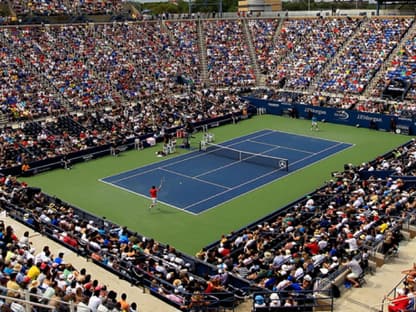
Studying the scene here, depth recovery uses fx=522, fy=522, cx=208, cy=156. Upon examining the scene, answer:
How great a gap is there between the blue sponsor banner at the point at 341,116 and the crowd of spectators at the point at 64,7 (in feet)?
71.0

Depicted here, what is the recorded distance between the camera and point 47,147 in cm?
3628

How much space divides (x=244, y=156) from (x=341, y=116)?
42.4 ft

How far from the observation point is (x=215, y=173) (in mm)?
32875

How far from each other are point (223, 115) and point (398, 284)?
30.9 m

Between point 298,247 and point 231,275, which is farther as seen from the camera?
point 298,247

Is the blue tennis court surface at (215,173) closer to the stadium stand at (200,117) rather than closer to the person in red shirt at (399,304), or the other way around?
the stadium stand at (200,117)

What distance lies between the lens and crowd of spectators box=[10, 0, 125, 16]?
54362 mm

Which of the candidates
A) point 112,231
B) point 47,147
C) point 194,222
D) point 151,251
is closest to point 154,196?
point 194,222

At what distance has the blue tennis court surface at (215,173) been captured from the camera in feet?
95.9

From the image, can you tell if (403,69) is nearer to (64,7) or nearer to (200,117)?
(200,117)

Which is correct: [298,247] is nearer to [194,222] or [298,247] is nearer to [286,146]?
[194,222]

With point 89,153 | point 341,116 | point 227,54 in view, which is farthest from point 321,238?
point 227,54

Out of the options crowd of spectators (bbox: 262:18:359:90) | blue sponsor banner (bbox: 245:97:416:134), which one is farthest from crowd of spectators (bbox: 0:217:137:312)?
crowd of spectators (bbox: 262:18:359:90)

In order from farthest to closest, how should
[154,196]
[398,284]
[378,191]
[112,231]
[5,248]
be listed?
[154,196]
[378,191]
[112,231]
[5,248]
[398,284]
